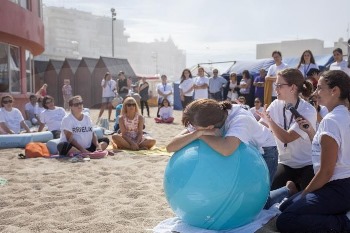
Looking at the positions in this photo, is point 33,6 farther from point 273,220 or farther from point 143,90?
point 273,220

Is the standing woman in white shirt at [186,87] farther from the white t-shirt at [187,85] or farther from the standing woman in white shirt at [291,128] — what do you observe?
the standing woman in white shirt at [291,128]

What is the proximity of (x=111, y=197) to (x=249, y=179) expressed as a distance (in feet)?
6.34

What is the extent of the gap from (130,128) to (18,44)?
8101 millimetres

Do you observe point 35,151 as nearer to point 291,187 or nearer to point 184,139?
point 184,139

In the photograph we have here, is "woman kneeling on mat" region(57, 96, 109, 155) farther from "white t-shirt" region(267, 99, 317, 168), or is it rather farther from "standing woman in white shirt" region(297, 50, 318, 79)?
"standing woman in white shirt" region(297, 50, 318, 79)

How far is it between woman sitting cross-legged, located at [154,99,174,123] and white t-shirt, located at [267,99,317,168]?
393 inches

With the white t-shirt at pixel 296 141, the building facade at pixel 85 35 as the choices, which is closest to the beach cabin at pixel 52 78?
the white t-shirt at pixel 296 141

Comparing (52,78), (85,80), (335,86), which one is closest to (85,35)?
(52,78)

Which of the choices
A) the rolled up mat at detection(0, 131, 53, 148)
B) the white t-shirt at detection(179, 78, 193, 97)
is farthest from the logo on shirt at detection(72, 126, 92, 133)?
the white t-shirt at detection(179, 78, 193, 97)

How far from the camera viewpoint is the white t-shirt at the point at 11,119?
29.6ft

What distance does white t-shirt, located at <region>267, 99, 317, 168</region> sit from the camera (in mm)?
3871

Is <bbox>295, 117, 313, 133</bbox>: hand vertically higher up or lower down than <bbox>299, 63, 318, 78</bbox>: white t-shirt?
lower down

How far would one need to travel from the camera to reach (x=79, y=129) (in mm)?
7137

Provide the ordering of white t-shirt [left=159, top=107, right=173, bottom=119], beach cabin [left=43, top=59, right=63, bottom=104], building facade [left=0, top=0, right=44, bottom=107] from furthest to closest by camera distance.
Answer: beach cabin [left=43, top=59, right=63, bottom=104] → white t-shirt [left=159, top=107, right=173, bottom=119] → building facade [left=0, top=0, right=44, bottom=107]
